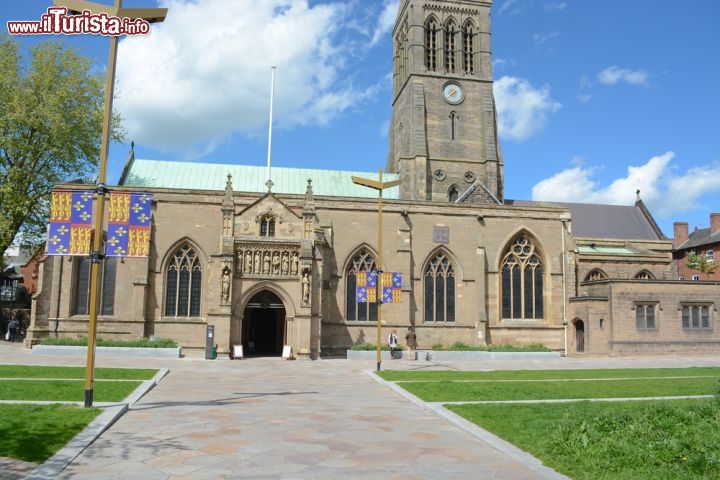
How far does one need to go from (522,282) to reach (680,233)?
35.7 meters

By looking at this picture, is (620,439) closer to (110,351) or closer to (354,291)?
(110,351)

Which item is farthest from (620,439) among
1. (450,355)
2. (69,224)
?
(450,355)

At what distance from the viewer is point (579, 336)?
1572 inches

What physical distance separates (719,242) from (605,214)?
13.0m

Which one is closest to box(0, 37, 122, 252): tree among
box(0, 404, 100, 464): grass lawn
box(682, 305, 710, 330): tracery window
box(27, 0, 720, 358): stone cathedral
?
box(27, 0, 720, 358): stone cathedral

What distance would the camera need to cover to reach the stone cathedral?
34.1 metres

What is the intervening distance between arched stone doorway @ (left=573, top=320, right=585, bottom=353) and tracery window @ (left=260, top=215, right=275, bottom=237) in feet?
67.7

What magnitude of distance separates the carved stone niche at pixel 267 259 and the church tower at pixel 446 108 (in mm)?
15662

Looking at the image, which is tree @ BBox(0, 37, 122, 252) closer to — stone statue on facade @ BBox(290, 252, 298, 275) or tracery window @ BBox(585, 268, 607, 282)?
stone statue on facade @ BBox(290, 252, 298, 275)

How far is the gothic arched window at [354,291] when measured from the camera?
125 feet

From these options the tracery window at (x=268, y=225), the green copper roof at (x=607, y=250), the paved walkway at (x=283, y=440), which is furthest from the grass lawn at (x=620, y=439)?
the green copper roof at (x=607, y=250)

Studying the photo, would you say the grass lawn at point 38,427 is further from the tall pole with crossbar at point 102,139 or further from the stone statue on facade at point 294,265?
the stone statue on facade at point 294,265

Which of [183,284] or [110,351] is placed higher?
[183,284]

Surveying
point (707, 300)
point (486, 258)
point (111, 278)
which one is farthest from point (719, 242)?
point (111, 278)
